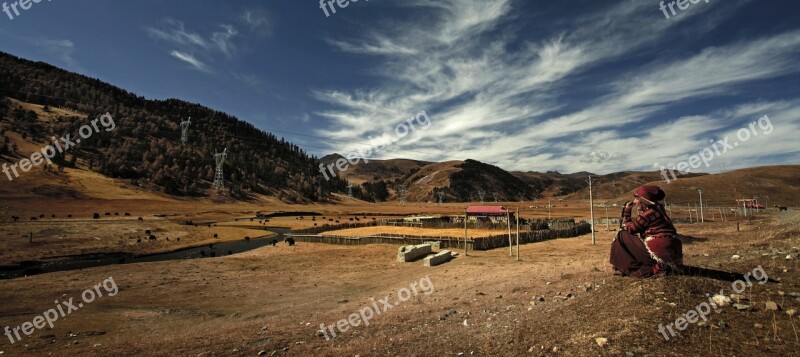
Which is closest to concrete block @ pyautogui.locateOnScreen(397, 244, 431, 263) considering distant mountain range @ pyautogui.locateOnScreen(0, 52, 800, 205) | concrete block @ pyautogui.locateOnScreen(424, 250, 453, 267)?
concrete block @ pyautogui.locateOnScreen(424, 250, 453, 267)

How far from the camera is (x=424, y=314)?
1167 cm

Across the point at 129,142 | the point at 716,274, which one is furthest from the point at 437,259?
the point at 129,142

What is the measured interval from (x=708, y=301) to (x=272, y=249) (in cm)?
3565

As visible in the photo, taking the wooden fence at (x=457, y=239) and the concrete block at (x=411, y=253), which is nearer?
the concrete block at (x=411, y=253)

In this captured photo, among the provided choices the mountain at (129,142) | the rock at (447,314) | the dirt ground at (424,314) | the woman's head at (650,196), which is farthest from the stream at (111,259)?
the mountain at (129,142)

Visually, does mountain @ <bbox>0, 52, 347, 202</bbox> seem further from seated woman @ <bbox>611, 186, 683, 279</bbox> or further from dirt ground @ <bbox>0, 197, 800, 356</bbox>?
seated woman @ <bbox>611, 186, 683, 279</bbox>

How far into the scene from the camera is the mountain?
338 ft

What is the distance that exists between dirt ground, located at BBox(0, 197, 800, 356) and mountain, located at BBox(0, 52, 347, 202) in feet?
295

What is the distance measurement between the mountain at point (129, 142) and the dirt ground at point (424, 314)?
8986 cm

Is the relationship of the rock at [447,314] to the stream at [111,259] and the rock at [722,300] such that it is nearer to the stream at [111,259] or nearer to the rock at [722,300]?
A: the rock at [722,300]

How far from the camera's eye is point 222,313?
14.7 meters

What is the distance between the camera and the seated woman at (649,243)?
30.3 feet

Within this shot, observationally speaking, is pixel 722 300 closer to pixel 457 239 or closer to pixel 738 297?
pixel 738 297

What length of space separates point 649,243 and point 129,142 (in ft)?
485
